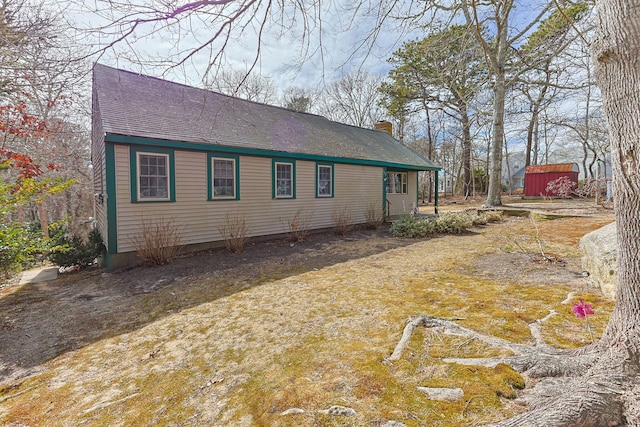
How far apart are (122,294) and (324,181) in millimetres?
7096

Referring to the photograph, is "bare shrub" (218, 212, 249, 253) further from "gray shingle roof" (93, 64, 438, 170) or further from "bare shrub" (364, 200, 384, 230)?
"bare shrub" (364, 200, 384, 230)

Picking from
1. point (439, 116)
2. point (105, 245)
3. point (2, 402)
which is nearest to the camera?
point (2, 402)

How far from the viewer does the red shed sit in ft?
66.3

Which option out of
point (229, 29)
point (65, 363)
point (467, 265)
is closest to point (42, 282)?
point (65, 363)

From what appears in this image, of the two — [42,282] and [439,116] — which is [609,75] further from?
[439,116]

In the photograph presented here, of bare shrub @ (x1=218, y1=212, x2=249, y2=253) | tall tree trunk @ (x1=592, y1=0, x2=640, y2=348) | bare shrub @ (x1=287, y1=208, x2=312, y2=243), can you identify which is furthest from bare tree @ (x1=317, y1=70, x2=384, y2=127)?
tall tree trunk @ (x1=592, y1=0, x2=640, y2=348)

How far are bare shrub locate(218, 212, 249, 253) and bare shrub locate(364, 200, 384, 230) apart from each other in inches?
200

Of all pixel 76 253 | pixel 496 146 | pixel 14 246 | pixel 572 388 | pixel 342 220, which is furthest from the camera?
pixel 496 146

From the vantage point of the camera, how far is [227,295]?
442cm

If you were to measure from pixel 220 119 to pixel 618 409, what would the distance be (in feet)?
30.9

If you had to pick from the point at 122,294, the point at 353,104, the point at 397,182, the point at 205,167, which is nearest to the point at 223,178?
the point at 205,167

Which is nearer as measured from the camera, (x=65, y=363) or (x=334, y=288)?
(x=65, y=363)

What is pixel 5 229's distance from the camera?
15.6 ft

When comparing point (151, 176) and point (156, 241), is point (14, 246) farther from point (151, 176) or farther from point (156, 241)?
point (151, 176)
